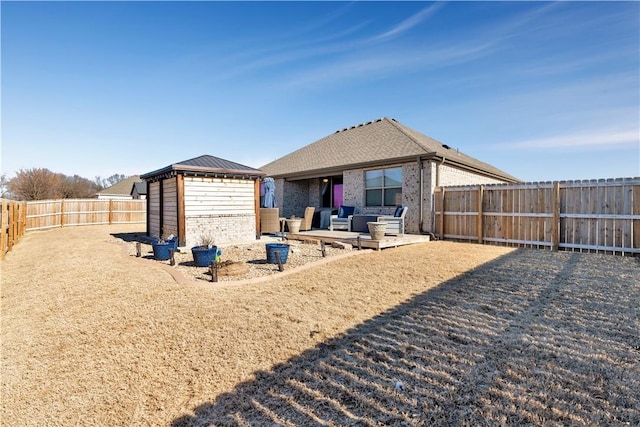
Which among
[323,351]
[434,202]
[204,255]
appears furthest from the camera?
[434,202]

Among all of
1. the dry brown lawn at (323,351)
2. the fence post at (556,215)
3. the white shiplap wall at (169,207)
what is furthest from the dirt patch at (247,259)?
the fence post at (556,215)

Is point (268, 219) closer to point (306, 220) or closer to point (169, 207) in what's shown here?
point (306, 220)

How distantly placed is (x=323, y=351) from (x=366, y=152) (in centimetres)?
1113

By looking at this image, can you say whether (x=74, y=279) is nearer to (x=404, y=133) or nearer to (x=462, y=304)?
(x=462, y=304)

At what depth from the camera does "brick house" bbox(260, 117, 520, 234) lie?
1098 cm

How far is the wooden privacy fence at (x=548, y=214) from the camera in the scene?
25.1ft

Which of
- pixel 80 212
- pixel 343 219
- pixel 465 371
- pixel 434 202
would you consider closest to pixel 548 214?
pixel 434 202

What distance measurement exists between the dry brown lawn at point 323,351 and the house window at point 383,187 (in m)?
6.39

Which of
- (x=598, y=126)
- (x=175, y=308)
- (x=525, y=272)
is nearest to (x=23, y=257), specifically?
(x=175, y=308)

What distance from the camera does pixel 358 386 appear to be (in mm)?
2490

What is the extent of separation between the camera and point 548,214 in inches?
342

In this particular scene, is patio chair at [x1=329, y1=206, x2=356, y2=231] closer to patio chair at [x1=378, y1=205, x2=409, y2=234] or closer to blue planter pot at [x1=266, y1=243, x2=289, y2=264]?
patio chair at [x1=378, y1=205, x2=409, y2=234]

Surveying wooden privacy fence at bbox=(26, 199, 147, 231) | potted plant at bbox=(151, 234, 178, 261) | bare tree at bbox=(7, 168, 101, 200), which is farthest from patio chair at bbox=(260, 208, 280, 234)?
bare tree at bbox=(7, 168, 101, 200)

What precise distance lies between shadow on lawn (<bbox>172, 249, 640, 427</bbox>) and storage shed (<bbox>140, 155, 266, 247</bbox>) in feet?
23.8
